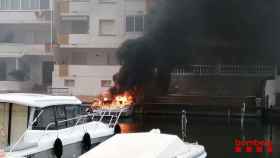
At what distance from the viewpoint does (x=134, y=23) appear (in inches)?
1501

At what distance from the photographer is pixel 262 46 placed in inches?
1359

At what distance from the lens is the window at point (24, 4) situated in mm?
41688

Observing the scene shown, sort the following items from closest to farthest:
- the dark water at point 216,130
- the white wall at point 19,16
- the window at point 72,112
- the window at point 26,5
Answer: the window at point 72,112 < the dark water at point 216,130 < the white wall at point 19,16 < the window at point 26,5

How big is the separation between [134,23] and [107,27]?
6.52 ft

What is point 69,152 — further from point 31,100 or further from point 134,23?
point 134,23

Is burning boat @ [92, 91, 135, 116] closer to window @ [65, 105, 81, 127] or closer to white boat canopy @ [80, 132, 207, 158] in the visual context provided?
window @ [65, 105, 81, 127]

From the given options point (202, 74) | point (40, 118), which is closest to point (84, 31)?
point (202, 74)

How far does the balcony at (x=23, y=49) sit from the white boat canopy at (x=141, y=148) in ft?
104

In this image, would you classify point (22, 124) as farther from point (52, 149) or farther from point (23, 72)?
point (23, 72)

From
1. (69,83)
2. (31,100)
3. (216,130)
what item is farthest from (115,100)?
(31,100)

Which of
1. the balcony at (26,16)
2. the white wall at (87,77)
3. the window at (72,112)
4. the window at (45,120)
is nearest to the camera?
the window at (45,120)

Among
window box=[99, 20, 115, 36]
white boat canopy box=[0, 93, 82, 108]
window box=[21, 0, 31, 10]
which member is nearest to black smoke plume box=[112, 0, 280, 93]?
window box=[99, 20, 115, 36]

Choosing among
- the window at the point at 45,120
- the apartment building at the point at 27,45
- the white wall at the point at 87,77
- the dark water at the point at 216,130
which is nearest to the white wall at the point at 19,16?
the apartment building at the point at 27,45

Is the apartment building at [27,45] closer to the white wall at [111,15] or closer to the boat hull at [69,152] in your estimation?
the white wall at [111,15]
